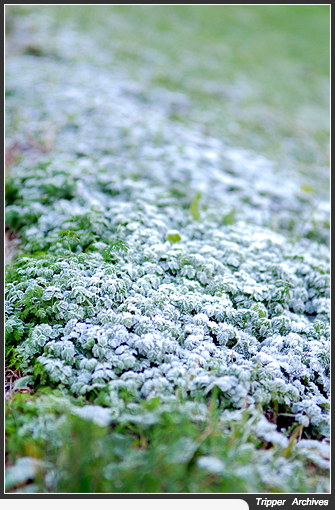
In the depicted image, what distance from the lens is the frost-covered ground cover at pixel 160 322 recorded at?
79.0 inches

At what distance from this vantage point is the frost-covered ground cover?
79.0 inches

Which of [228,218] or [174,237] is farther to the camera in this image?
[228,218]

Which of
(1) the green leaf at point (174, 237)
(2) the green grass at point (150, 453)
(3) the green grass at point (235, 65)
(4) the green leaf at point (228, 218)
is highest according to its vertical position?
(3) the green grass at point (235, 65)

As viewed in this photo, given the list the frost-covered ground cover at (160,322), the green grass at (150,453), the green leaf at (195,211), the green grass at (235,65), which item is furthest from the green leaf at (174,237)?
the green grass at (235,65)

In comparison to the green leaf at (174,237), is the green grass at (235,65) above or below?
above

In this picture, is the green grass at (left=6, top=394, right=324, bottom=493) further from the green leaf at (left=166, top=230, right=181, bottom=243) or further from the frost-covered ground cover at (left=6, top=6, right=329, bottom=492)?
the green leaf at (left=166, top=230, right=181, bottom=243)

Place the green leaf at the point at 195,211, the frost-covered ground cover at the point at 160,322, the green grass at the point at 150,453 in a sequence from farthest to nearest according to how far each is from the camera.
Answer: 1. the green leaf at the point at 195,211
2. the frost-covered ground cover at the point at 160,322
3. the green grass at the point at 150,453

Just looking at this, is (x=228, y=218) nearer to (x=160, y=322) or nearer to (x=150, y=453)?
(x=160, y=322)

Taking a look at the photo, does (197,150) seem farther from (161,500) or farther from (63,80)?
(161,500)

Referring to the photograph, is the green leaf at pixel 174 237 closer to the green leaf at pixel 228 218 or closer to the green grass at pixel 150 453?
the green leaf at pixel 228 218

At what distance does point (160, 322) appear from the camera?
2.78 m

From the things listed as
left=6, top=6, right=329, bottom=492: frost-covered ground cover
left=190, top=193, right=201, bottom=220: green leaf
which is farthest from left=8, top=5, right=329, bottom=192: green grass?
left=190, top=193, right=201, bottom=220: green leaf

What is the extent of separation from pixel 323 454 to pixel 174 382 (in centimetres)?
85

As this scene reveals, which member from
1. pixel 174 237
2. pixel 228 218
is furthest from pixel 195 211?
pixel 174 237
